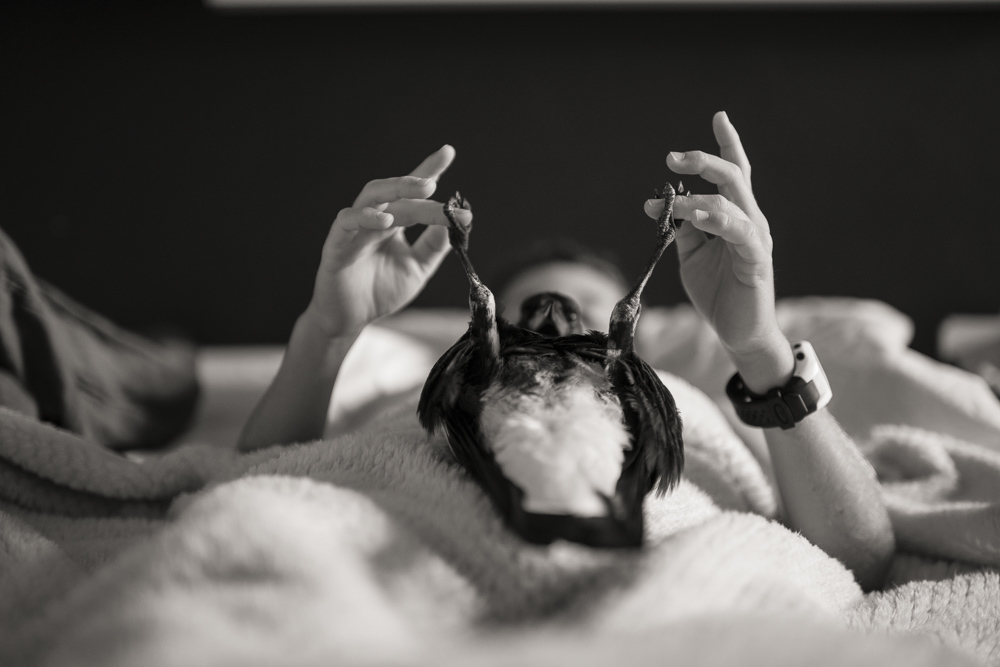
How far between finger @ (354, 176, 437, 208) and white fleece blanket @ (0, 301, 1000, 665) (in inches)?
8.9

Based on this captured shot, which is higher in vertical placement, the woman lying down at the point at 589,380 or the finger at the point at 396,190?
the finger at the point at 396,190

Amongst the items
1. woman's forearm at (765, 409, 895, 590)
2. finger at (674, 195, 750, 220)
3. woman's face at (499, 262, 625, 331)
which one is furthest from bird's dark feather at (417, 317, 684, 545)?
woman's face at (499, 262, 625, 331)

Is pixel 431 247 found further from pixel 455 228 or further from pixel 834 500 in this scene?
pixel 834 500

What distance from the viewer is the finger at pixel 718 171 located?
2.10 ft

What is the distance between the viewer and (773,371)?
694mm

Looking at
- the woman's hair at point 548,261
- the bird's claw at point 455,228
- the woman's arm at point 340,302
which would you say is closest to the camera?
the bird's claw at point 455,228

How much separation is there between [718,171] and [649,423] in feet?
0.90

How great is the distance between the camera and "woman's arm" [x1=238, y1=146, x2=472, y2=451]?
0.72 metres

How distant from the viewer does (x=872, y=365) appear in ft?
3.68

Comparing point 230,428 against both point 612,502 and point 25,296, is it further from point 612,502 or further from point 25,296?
point 612,502

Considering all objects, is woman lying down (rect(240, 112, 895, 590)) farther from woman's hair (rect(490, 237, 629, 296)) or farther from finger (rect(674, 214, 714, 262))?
woman's hair (rect(490, 237, 629, 296))

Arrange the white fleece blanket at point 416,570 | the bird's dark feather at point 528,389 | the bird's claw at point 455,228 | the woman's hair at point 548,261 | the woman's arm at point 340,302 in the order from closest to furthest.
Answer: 1. the white fleece blanket at point 416,570
2. the bird's dark feather at point 528,389
3. the bird's claw at point 455,228
4. the woman's arm at point 340,302
5. the woman's hair at point 548,261

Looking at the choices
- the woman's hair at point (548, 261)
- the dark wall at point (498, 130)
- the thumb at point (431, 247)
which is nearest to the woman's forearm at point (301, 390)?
the thumb at point (431, 247)

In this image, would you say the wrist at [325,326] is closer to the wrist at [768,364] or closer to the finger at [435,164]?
the finger at [435,164]
